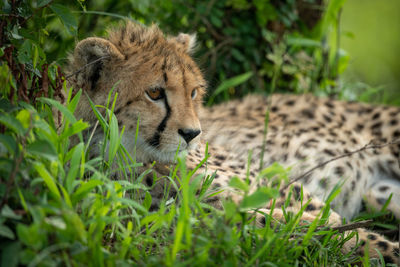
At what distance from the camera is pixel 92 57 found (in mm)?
2314

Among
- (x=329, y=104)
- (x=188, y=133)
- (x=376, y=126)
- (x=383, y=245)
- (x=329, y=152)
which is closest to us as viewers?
(x=188, y=133)

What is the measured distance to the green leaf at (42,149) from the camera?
1551 millimetres

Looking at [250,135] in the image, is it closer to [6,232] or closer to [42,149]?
[42,149]

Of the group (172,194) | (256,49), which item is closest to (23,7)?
(172,194)

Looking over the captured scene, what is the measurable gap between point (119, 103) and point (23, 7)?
0.62 metres

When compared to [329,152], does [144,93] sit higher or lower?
higher

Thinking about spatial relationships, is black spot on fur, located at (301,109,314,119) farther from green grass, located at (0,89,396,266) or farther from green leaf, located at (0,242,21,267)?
green leaf, located at (0,242,21,267)

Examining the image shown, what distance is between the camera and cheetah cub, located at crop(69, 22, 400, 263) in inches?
89.0

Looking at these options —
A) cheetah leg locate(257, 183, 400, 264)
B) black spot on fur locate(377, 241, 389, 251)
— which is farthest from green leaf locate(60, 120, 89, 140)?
black spot on fur locate(377, 241, 389, 251)

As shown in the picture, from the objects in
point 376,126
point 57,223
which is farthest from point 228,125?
point 57,223

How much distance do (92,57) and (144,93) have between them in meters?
0.34

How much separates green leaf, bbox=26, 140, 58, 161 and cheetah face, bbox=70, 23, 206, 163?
2.07 feet

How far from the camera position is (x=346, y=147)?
134 inches

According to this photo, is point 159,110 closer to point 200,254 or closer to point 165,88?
point 165,88
